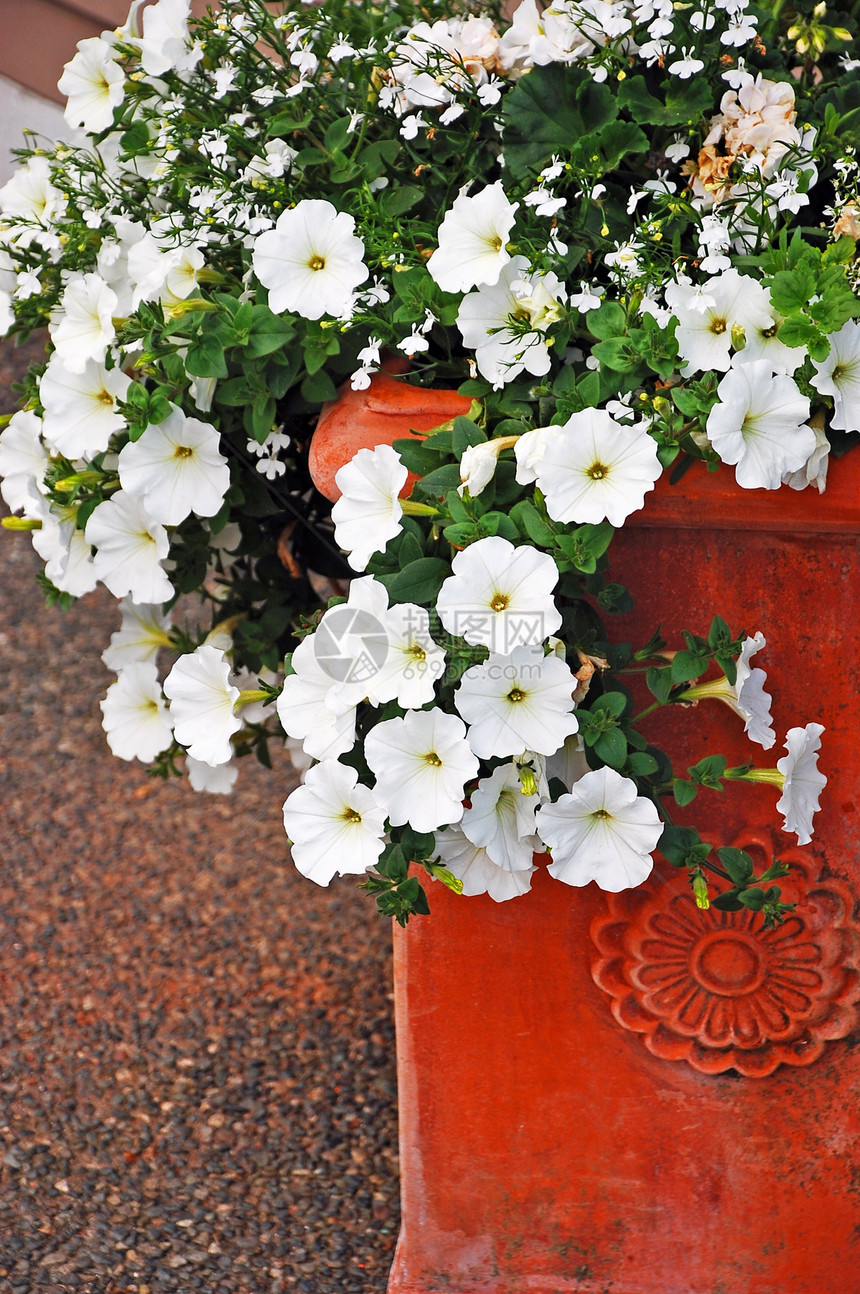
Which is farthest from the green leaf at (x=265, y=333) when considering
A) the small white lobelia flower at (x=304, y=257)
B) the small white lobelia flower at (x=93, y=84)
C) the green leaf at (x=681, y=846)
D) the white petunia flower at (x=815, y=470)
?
the green leaf at (x=681, y=846)

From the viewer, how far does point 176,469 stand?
3.82 feet

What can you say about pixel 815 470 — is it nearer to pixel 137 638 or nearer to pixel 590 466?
pixel 590 466

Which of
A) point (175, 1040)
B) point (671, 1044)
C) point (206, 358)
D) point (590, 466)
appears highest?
point (206, 358)

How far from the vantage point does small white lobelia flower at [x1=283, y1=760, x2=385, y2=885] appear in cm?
98

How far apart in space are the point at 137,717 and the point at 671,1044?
0.76 metres

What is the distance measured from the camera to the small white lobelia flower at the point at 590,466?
3.16ft

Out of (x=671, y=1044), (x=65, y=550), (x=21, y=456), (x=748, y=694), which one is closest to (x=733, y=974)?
(x=671, y=1044)

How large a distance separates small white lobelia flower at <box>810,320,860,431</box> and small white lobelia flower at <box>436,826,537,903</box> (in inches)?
19.9

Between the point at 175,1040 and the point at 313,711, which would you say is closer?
the point at 313,711

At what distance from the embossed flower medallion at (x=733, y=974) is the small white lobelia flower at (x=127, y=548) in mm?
595

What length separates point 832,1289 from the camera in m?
1.26

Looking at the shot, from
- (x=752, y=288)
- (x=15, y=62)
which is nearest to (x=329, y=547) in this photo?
(x=752, y=288)

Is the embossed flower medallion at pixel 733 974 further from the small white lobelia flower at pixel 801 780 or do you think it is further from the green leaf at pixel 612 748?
the green leaf at pixel 612 748

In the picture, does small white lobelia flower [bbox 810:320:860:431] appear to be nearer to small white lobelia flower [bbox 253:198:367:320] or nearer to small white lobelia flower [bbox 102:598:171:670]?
small white lobelia flower [bbox 253:198:367:320]
